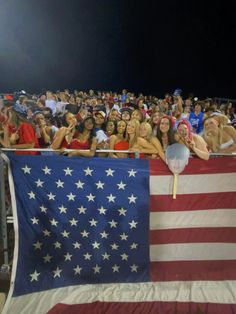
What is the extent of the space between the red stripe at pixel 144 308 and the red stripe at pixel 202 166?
1.56 m

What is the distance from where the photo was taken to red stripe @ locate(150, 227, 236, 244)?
448cm

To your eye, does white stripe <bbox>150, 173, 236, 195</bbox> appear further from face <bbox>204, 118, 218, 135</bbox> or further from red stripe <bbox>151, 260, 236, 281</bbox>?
face <bbox>204, 118, 218, 135</bbox>

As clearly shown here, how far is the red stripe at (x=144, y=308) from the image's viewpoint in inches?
155

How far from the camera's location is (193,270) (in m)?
4.52

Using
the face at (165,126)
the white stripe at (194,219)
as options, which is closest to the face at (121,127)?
the face at (165,126)

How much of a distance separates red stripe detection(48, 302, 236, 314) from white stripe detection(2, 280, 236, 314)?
6cm

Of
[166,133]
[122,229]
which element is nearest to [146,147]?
A: [166,133]

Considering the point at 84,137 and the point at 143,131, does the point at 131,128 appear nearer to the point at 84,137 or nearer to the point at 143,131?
the point at 143,131

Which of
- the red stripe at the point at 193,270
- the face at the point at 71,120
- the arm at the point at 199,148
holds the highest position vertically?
the face at the point at 71,120

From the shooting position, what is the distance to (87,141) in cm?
524

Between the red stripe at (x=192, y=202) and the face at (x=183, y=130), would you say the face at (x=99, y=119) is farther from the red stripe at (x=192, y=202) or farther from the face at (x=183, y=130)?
the red stripe at (x=192, y=202)

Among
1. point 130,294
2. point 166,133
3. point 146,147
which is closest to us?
point 130,294

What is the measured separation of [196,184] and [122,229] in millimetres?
1098

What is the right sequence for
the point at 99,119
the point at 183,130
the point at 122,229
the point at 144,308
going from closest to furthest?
the point at 144,308, the point at 122,229, the point at 183,130, the point at 99,119
